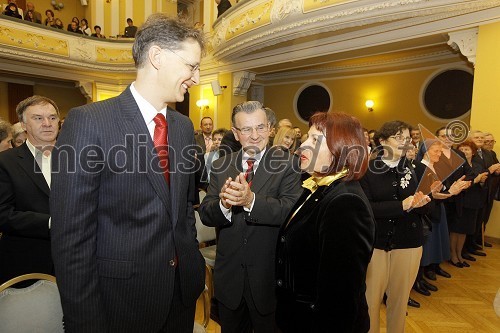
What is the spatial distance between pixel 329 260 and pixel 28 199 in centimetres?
168

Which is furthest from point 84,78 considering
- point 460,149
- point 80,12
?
point 460,149

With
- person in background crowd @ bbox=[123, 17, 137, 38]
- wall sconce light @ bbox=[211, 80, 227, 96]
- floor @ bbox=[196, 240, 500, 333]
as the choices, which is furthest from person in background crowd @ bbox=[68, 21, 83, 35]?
floor @ bbox=[196, 240, 500, 333]

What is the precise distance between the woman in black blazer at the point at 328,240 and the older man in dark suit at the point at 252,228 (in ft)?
0.77

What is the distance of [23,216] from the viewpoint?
181 cm

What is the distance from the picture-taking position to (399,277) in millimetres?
2514

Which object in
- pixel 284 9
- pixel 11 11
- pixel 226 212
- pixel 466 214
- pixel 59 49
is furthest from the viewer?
pixel 59 49

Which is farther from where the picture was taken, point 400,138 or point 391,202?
point 400,138

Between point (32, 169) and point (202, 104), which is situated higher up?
point (202, 104)

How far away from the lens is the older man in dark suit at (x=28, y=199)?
5.95 ft

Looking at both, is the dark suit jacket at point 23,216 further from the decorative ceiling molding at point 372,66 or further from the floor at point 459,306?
the decorative ceiling molding at point 372,66

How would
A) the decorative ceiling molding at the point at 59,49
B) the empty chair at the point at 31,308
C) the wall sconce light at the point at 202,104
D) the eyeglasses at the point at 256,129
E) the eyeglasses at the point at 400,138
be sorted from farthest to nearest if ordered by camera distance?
the wall sconce light at the point at 202,104 < the decorative ceiling molding at the point at 59,49 < the eyeglasses at the point at 400,138 < the eyeglasses at the point at 256,129 < the empty chair at the point at 31,308

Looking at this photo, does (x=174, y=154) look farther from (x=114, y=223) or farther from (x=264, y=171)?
(x=264, y=171)

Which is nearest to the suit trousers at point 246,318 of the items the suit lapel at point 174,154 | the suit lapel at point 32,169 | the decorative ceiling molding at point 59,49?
the suit lapel at point 174,154

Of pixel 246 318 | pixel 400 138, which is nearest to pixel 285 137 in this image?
pixel 400 138
